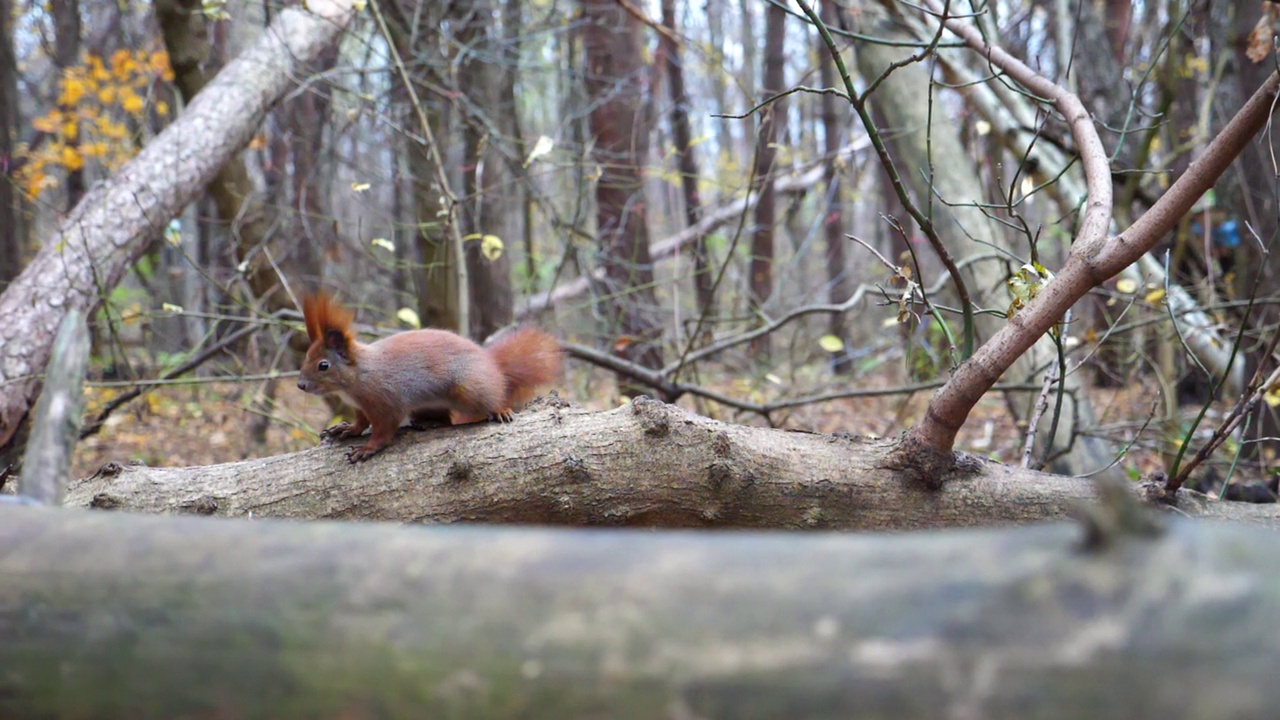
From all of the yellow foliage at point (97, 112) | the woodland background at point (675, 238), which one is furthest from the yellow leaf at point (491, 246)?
the yellow foliage at point (97, 112)

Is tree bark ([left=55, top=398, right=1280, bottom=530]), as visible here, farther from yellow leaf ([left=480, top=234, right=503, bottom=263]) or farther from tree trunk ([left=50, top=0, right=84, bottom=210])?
tree trunk ([left=50, top=0, right=84, bottom=210])

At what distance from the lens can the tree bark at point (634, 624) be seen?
42.3 inches

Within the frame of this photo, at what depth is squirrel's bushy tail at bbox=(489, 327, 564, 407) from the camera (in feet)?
12.2

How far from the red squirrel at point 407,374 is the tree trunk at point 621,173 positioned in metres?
3.72

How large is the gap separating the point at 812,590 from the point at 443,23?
284 inches

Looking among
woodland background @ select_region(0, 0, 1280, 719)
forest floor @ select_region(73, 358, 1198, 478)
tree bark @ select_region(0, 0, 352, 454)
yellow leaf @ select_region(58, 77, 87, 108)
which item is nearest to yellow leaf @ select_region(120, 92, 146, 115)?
yellow leaf @ select_region(58, 77, 87, 108)

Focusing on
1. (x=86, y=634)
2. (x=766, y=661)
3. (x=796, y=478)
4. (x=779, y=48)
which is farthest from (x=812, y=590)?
(x=779, y=48)

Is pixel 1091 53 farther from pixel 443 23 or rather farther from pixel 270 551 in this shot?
pixel 270 551

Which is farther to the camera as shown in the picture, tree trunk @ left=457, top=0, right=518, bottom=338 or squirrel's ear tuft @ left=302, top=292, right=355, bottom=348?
tree trunk @ left=457, top=0, right=518, bottom=338

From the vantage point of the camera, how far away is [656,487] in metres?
2.80

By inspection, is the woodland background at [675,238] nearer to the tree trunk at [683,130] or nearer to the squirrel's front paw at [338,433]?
the tree trunk at [683,130]

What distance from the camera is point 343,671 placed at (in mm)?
1296

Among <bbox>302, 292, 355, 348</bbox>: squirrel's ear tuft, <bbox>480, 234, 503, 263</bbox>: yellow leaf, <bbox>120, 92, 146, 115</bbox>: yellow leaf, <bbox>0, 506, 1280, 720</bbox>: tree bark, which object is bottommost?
<bbox>0, 506, 1280, 720</bbox>: tree bark

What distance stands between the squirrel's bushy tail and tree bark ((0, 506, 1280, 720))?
218 cm
